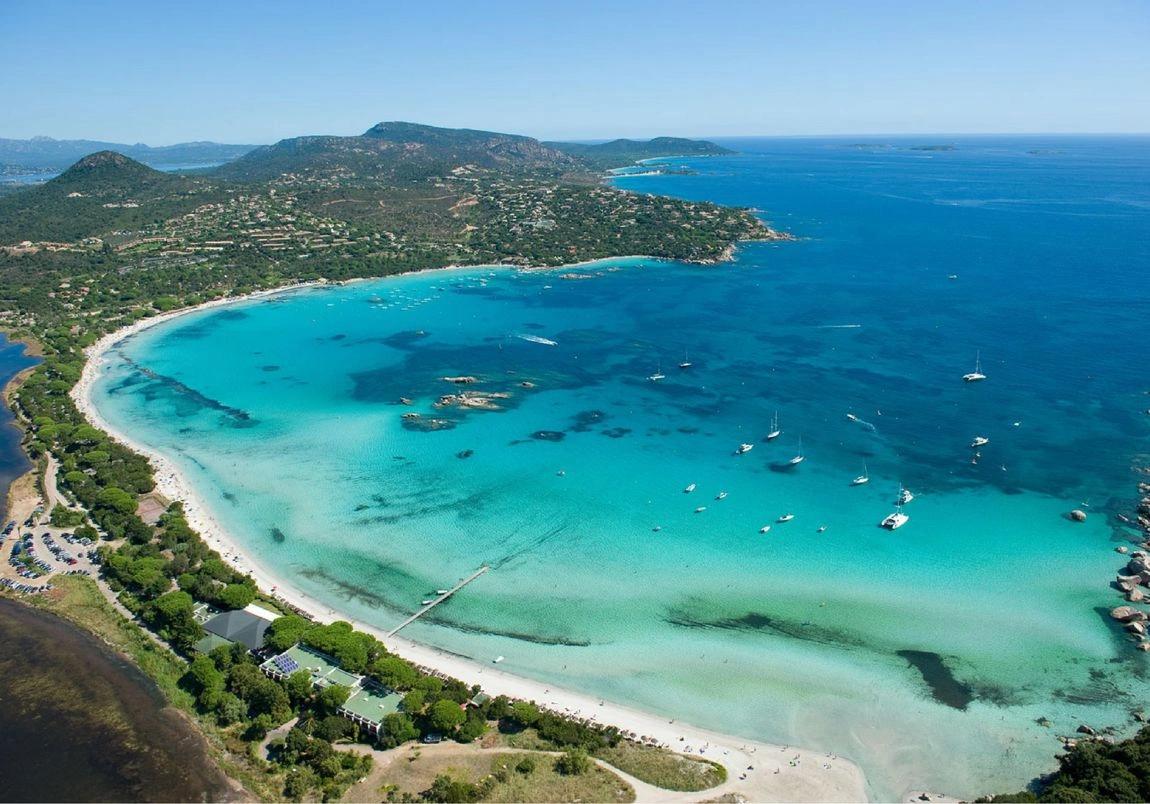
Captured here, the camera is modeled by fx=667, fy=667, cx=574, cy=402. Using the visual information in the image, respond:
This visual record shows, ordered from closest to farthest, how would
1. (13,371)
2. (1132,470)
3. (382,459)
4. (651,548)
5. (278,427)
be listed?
1. (651,548)
2. (1132,470)
3. (382,459)
4. (278,427)
5. (13,371)

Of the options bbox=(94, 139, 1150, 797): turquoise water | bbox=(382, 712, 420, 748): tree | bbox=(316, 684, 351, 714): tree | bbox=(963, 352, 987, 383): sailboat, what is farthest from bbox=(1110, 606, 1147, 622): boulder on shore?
bbox=(316, 684, 351, 714): tree

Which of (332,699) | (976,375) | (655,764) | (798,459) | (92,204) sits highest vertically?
(92,204)

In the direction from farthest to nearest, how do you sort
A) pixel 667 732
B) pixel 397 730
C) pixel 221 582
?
pixel 221 582 < pixel 667 732 < pixel 397 730

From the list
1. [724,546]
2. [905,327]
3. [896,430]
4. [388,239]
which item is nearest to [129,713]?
[724,546]

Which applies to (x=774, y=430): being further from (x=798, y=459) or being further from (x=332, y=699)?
(x=332, y=699)

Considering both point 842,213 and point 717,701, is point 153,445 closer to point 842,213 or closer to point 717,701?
point 717,701

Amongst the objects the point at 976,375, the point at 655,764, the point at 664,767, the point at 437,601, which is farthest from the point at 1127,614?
the point at 437,601
